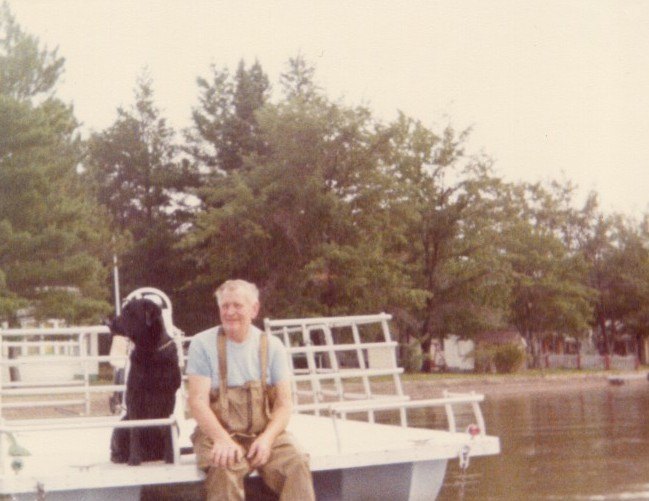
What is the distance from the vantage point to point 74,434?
8570 millimetres

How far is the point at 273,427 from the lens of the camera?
5.53m

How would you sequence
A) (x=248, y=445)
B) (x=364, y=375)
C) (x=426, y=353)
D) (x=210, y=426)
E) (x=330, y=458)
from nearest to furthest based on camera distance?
(x=210, y=426), (x=248, y=445), (x=330, y=458), (x=364, y=375), (x=426, y=353)

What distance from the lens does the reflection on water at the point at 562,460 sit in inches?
333

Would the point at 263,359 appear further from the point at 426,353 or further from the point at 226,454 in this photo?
the point at 426,353

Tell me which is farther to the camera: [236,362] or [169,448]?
[169,448]

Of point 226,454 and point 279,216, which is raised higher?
point 279,216

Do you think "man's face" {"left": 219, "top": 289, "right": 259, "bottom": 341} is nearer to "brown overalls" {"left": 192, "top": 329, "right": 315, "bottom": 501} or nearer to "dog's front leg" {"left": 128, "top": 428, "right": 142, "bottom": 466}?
"brown overalls" {"left": 192, "top": 329, "right": 315, "bottom": 501}

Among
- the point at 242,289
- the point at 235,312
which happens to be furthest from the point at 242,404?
the point at 242,289

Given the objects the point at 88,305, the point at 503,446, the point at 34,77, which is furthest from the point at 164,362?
the point at 34,77

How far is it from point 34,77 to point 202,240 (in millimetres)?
9562

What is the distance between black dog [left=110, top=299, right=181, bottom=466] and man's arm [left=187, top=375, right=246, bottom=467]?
40 centimetres

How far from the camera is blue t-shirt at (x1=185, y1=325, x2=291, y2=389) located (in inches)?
224

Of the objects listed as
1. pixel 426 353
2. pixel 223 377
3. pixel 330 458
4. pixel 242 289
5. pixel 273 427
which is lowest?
pixel 330 458

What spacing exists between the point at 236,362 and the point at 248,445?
441 mm
